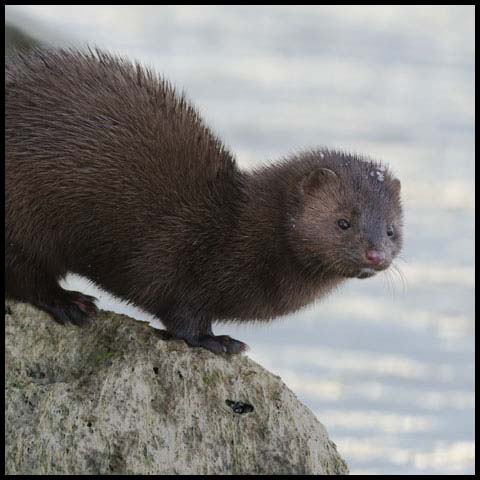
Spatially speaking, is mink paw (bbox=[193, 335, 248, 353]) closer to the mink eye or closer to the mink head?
the mink head

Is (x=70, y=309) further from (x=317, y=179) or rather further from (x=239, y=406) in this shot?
(x=317, y=179)

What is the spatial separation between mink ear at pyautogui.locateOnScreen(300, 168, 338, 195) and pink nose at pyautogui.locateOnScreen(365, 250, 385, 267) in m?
0.62

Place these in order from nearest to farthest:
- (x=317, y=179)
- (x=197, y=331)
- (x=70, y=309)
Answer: (x=70, y=309), (x=197, y=331), (x=317, y=179)

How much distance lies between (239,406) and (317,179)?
1770 mm

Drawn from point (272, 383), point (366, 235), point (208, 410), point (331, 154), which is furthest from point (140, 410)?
point (331, 154)

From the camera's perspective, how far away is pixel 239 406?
24.3 ft

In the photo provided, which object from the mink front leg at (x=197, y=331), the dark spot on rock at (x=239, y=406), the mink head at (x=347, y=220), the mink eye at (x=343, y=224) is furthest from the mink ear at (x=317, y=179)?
the dark spot on rock at (x=239, y=406)

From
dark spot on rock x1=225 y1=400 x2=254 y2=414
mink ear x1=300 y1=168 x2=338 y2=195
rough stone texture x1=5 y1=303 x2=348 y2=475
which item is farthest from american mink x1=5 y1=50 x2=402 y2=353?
dark spot on rock x1=225 y1=400 x2=254 y2=414

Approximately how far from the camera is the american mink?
7.89 metres

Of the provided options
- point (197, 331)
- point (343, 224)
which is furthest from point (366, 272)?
point (197, 331)

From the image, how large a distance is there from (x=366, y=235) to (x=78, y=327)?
2027mm

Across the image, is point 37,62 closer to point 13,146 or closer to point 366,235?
point 13,146

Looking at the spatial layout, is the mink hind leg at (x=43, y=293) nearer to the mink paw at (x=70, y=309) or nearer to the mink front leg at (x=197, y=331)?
the mink paw at (x=70, y=309)

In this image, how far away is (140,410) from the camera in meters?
7.10
